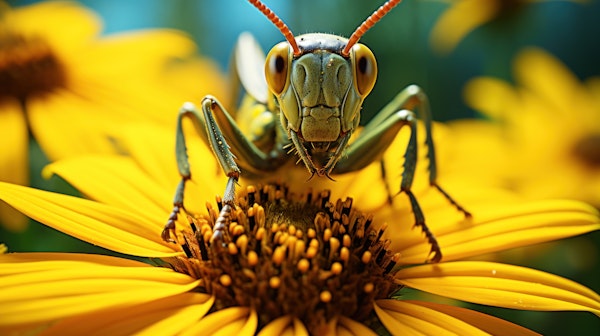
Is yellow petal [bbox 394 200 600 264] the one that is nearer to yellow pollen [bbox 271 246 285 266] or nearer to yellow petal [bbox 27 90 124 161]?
yellow pollen [bbox 271 246 285 266]

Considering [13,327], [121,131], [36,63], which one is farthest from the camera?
[36,63]

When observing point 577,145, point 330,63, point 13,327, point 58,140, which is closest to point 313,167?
point 330,63

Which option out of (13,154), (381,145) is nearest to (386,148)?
(381,145)

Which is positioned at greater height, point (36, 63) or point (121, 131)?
point (36, 63)

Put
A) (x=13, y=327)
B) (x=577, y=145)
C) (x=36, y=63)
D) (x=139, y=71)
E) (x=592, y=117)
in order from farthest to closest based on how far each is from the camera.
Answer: (x=592, y=117), (x=577, y=145), (x=139, y=71), (x=36, y=63), (x=13, y=327)

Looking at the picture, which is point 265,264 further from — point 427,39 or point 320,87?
point 427,39

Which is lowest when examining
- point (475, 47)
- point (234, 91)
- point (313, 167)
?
point (313, 167)

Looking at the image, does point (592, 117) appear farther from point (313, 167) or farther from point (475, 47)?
point (313, 167)
